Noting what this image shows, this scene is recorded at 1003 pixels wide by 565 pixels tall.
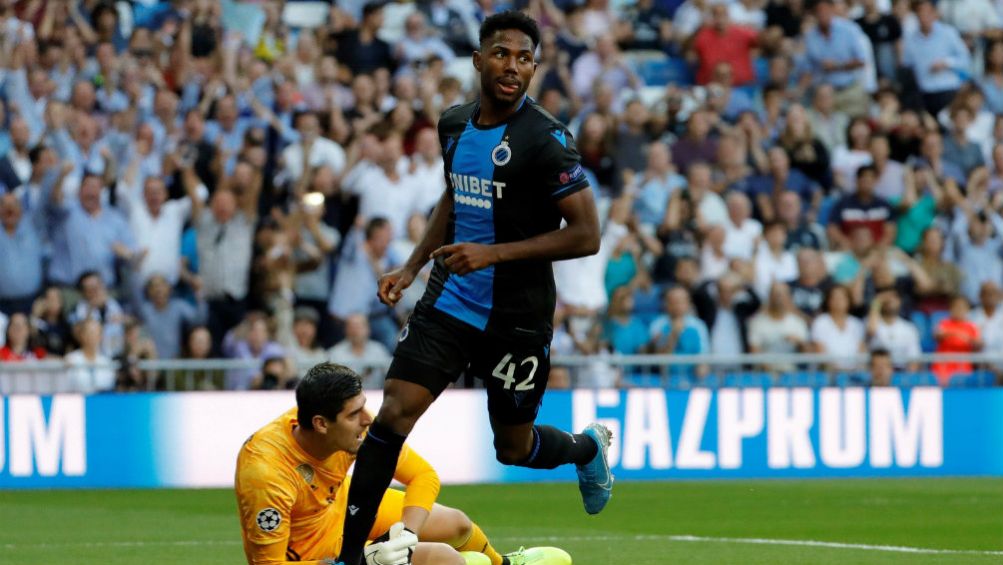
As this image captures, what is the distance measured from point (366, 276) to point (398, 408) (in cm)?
935

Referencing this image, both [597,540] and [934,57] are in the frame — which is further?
[934,57]

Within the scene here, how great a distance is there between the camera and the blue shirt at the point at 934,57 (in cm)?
2097

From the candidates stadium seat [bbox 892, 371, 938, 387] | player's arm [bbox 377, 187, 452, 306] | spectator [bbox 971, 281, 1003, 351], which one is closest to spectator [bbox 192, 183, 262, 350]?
stadium seat [bbox 892, 371, 938, 387]

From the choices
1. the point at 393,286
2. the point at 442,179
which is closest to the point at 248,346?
the point at 442,179

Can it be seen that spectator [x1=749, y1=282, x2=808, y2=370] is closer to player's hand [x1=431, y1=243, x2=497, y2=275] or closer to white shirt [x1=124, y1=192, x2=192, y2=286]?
white shirt [x1=124, y1=192, x2=192, y2=286]

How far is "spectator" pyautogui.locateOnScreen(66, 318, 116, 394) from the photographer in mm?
15664

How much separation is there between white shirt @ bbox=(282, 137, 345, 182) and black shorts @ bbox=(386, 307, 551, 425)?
32.5 ft

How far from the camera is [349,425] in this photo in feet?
24.3

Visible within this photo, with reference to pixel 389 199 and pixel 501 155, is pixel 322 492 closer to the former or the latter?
pixel 501 155

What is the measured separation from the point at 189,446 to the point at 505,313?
8.70 metres

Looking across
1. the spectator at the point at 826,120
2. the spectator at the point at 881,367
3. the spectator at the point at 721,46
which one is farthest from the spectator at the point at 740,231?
the spectator at the point at 721,46

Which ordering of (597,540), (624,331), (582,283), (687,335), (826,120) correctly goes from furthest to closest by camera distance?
(826,120)
(582,283)
(624,331)
(687,335)
(597,540)

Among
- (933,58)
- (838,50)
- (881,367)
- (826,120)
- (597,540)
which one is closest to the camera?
(597,540)

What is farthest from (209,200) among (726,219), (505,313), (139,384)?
(505,313)
